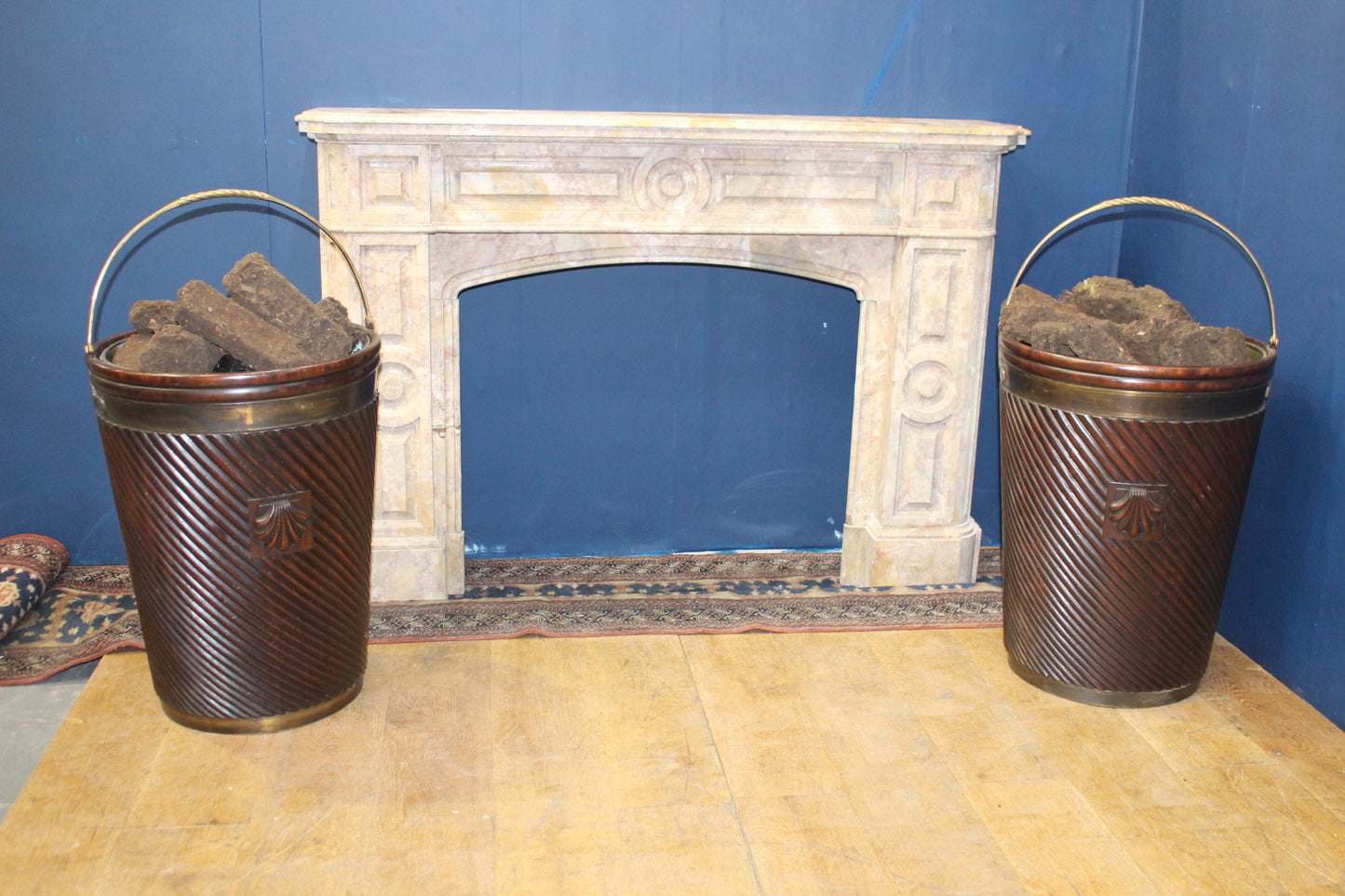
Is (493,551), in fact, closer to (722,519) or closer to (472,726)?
(722,519)

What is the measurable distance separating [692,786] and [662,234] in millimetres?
1410

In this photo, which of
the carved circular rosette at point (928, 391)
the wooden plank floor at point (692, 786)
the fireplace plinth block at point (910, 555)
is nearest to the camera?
the wooden plank floor at point (692, 786)

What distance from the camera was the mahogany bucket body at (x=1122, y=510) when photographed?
245 cm

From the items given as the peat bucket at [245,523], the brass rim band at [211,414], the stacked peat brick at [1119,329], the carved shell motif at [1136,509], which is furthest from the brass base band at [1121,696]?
the brass rim band at [211,414]

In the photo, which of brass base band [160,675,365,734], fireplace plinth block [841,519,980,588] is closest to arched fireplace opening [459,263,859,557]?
fireplace plinth block [841,519,980,588]

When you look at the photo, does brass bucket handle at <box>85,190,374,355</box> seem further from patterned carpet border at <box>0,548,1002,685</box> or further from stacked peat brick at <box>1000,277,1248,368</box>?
stacked peat brick at <box>1000,277,1248,368</box>

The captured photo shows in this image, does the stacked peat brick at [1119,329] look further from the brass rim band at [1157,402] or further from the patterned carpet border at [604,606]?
the patterned carpet border at [604,606]

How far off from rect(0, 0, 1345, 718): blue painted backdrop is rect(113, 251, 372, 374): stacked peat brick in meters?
0.68

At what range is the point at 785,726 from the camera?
8.52 feet

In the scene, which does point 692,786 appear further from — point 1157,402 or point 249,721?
point 1157,402

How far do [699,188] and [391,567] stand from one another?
51.2 inches

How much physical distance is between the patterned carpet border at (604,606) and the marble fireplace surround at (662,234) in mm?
151

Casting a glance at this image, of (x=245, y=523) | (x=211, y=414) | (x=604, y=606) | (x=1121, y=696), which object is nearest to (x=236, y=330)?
(x=211, y=414)

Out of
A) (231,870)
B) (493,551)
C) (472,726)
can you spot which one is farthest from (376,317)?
(231,870)
